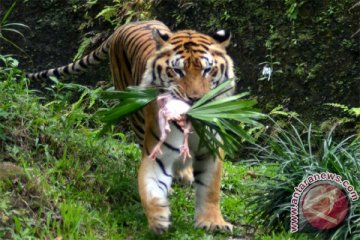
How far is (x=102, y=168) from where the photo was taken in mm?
6785

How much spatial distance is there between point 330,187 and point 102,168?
208cm

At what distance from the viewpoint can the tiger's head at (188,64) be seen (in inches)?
227

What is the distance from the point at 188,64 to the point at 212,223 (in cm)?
126

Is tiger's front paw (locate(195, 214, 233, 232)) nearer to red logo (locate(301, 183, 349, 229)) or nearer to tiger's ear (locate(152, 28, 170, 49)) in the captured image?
red logo (locate(301, 183, 349, 229))

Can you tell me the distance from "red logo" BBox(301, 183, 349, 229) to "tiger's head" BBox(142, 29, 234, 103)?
43.9 inches

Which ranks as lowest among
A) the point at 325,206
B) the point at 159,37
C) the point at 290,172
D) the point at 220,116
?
the point at 325,206

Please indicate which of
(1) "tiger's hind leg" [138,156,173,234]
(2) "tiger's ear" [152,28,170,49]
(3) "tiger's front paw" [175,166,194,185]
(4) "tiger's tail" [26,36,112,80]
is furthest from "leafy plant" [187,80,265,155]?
(4) "tiger's tail" [26,36,112,80]

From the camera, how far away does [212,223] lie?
6.04 m

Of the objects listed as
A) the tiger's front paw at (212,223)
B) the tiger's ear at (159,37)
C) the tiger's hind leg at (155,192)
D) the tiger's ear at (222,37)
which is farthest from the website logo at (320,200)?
the tiger's ear at (159,37)

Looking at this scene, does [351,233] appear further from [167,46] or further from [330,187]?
[167,46]

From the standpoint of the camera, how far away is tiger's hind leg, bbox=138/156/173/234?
576 centimetres

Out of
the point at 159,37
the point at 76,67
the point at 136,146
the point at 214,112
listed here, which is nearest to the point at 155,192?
the point at 214,112

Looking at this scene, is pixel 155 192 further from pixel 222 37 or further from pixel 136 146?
pixel 136 146

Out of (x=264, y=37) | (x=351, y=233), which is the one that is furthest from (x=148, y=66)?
(x=264, y=37)
